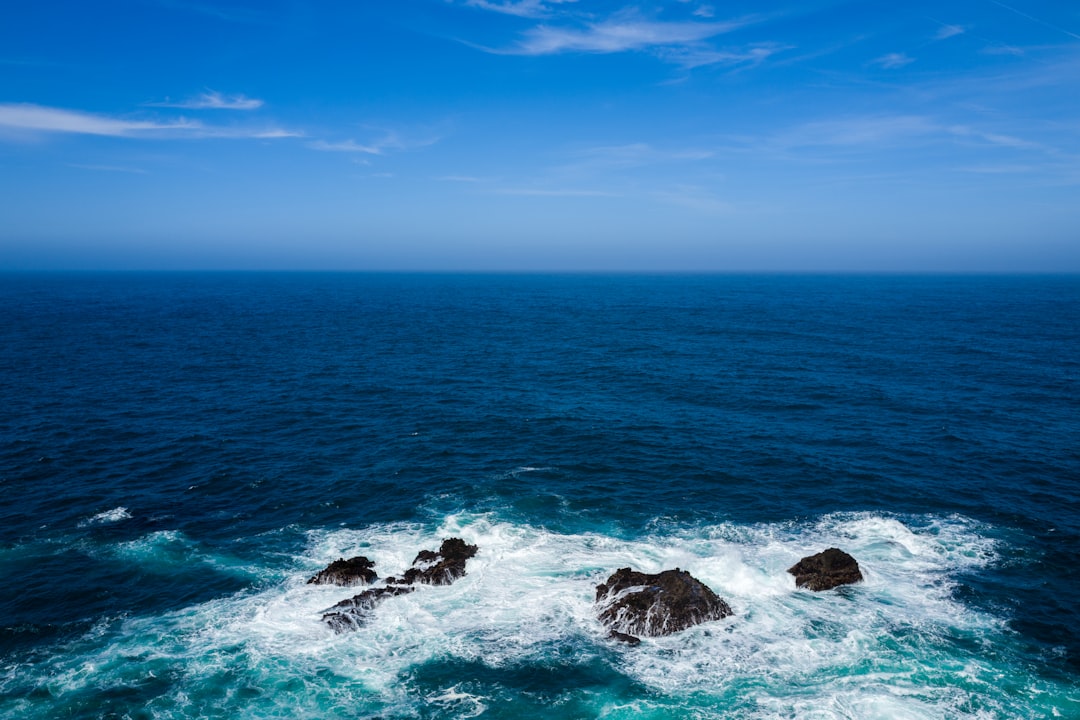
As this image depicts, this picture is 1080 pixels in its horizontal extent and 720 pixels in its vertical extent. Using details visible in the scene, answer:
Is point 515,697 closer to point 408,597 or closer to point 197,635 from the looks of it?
point 408,597

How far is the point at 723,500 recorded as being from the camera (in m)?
53.8

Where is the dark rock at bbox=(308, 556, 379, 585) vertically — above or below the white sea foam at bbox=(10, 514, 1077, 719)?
above

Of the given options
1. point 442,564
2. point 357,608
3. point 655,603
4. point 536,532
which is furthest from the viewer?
point 536,532

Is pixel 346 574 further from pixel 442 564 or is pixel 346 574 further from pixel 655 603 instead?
pixel 655 603

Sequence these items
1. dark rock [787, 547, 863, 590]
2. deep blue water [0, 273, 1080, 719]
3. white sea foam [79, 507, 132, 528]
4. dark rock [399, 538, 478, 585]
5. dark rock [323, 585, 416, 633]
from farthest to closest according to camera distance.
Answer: white sea foam [79, 507, 132, 528]
dark rock [399, 538, 478, 585]
dark rock [787, 547, 863, 590]
dark rock [323, 585, 416, 633]
deep blue water [0, 273, 1080, 719]

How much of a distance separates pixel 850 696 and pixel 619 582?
13.4 m

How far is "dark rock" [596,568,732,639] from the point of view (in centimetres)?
3603

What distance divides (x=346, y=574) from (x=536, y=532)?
48.2 ft

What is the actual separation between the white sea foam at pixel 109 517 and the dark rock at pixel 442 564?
25.9m

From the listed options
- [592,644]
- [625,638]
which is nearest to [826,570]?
[625,638]

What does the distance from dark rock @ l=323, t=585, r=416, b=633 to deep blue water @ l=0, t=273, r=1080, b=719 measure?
2.90 ft

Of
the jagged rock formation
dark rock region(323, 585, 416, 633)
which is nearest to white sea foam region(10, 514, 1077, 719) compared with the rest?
dark rock region(323, 585, 416, 633)

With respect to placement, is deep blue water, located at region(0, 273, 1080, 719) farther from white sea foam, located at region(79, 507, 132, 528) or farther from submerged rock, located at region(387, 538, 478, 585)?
submerged rock, located at region(387, 538, 478, 585)

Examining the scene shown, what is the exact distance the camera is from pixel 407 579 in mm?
40750
